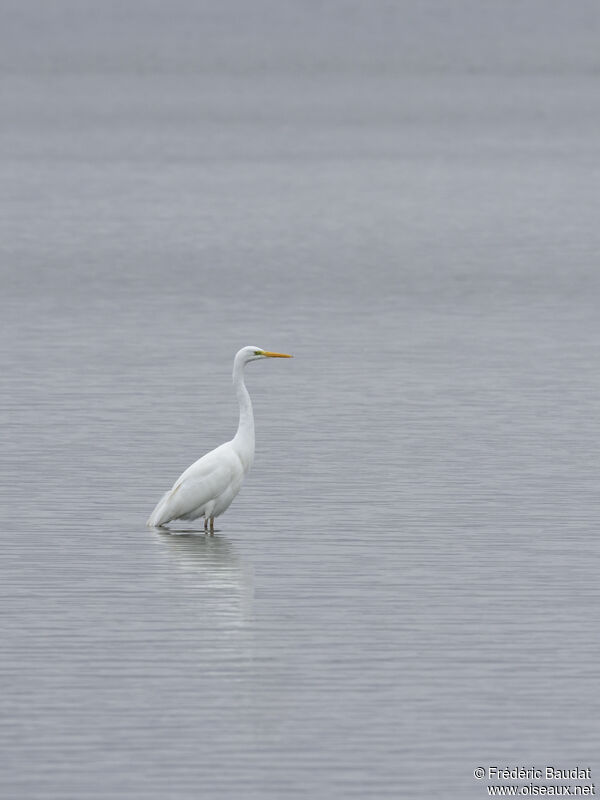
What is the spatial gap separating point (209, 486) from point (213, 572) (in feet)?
5.00

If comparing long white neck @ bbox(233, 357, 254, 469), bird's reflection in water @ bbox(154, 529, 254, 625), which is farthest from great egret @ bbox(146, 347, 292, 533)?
bird's reflection in water @ bbox(154, 529, 254, 625)

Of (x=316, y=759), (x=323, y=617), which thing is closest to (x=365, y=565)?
(x=323, y=617)

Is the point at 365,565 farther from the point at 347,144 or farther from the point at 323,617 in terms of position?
the point at 347,144

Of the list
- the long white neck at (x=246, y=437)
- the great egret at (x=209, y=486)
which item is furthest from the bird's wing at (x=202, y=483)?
the long white neck at (x=246, y=437)

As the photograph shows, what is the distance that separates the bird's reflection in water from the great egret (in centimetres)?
21

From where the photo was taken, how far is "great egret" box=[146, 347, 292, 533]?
63.7 ft

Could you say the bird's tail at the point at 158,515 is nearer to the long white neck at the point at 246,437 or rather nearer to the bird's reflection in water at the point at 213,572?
the bird's reflection in water at the point at 213,572

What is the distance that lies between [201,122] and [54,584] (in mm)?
132461

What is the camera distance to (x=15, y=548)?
18828 mm

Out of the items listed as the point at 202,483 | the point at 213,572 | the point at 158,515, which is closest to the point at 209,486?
the point at 202,483

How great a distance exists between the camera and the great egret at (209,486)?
63.7 feet

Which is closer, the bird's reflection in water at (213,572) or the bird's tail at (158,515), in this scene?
the bird's reflection in water at (213,572)

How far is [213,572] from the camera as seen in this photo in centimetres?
1803

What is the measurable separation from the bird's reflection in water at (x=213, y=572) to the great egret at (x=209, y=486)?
21cm
